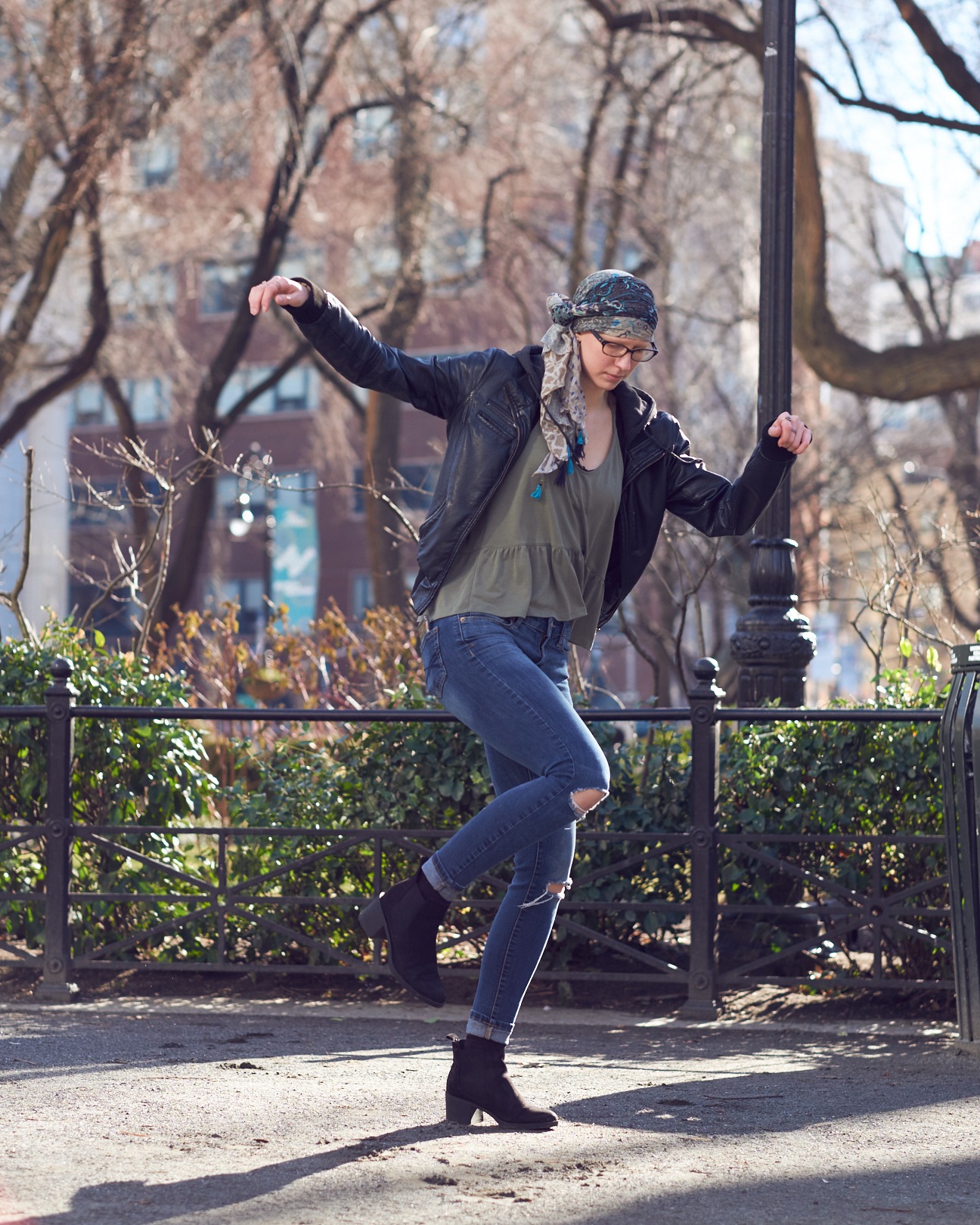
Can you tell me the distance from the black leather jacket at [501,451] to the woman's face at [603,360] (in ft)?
0.40

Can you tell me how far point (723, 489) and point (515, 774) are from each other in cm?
89

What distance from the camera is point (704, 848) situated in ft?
17.9

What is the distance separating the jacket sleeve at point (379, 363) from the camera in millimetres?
3549

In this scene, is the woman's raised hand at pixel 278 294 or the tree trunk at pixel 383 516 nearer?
the woman's raised hand at pixel 278 294

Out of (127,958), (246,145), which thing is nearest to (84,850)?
(127,958)

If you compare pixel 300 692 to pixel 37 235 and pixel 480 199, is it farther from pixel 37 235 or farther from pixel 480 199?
pixel 480 199

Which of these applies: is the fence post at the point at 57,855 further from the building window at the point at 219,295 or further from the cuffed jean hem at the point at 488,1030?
the building window at the point at 219,295

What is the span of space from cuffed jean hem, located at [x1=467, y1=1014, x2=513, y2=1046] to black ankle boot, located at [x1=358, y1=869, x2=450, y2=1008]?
116 mm

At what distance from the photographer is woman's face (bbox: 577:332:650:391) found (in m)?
3.71

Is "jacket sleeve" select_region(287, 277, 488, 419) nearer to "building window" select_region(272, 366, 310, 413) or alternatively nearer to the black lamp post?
the black lamp post

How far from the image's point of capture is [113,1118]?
387 centimetres

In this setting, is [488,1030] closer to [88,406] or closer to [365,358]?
[365,358]

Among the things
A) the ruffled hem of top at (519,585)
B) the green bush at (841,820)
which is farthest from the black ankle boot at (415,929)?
the green bush at (841,820)

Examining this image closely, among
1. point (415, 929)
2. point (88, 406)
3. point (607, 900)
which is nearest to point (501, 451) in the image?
point (415, 929)
